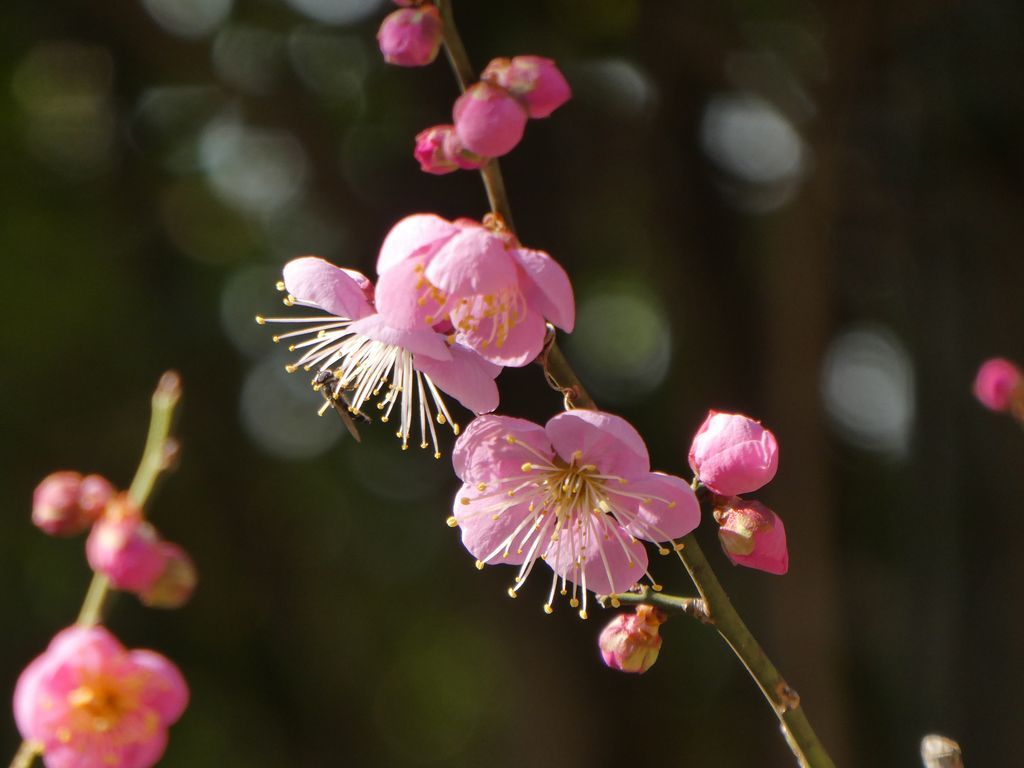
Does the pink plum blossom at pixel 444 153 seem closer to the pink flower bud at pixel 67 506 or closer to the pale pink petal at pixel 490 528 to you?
the pale pink petal at pixel 490 528

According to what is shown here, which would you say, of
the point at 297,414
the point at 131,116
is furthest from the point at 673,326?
the point at 131,116

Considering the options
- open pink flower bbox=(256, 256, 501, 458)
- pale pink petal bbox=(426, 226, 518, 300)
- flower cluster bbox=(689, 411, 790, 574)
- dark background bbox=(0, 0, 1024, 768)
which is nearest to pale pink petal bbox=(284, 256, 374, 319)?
open pink flower bbox=(256, 256, 501, 458)

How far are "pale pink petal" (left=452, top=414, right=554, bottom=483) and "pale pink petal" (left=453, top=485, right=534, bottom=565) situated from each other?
0.04 metres

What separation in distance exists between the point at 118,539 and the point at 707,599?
1.56 ft

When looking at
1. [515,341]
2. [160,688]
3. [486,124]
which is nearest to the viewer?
[486,124]

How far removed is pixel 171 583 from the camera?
92cm

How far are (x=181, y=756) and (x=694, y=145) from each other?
3255 millimetres

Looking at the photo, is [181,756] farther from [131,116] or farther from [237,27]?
[237,27]

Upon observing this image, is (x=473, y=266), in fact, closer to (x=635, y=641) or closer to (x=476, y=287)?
(x=476, y=287)

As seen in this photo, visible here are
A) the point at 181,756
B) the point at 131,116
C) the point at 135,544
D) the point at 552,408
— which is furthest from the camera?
the point at 181,756

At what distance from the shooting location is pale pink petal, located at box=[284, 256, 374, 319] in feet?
3.13

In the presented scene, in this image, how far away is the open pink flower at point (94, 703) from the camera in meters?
0.93

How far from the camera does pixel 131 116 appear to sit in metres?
4.22

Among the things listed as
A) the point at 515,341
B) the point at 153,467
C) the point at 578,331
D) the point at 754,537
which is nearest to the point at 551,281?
the point at 515,341
